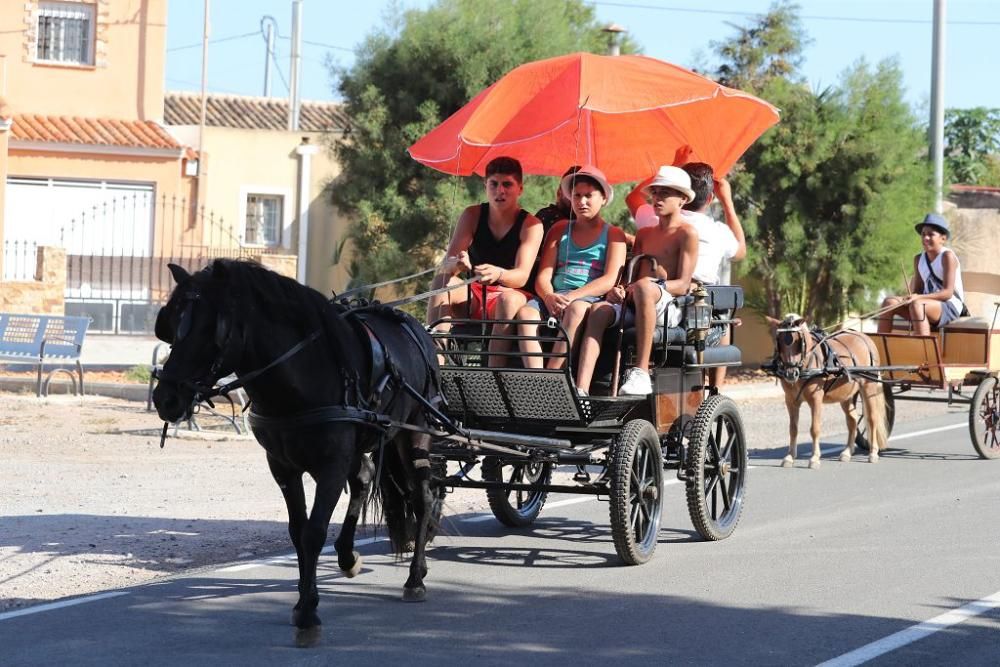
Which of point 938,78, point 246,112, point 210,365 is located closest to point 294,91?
point 246,112

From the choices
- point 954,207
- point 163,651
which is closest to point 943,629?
point 163,651

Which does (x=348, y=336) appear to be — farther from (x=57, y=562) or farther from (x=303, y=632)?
(x=57, y=562)

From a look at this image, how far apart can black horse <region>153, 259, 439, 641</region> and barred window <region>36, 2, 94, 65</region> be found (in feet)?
81.4

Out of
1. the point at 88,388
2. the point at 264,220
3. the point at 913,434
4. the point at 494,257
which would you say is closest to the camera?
the point at 494,257

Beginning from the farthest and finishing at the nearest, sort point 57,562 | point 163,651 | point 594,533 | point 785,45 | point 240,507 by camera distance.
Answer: point 785,45 → point 240,507 → point 594,533 → point 57,562 → point 163,651

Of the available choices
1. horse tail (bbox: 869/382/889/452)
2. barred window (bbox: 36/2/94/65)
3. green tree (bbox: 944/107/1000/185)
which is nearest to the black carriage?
horse tail (bbox: 869/382/889/452)

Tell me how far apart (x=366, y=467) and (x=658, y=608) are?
1.78 m

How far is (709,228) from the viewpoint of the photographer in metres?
10.3

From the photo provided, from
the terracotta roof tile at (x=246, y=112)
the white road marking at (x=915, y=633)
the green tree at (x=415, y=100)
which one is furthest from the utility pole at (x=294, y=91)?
the white road marking at (x=915, y=633)

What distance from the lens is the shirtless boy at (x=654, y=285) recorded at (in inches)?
347

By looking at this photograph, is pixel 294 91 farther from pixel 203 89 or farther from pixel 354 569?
pixel 354 569

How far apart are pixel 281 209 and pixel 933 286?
67.9 feet

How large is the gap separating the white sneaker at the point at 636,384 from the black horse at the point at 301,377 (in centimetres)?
155

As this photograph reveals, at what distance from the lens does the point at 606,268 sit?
365 inches
